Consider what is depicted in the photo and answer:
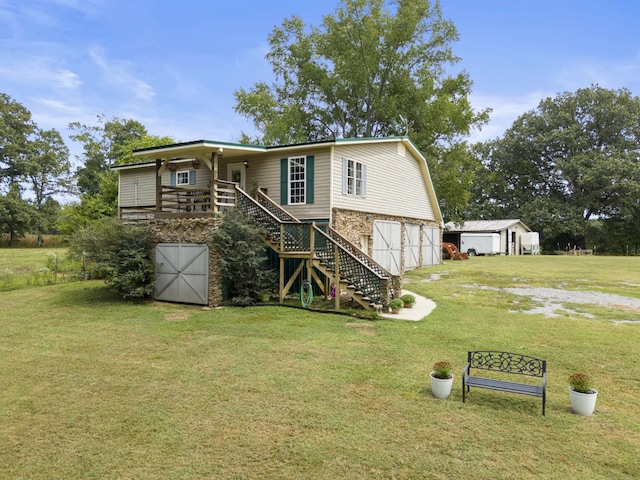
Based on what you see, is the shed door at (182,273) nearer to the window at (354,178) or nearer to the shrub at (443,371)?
the window at (354,178)

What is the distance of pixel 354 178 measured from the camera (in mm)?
15383

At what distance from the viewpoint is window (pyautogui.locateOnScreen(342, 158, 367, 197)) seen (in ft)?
48.4

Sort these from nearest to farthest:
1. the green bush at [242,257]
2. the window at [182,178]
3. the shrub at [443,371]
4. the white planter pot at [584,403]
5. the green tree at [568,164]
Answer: the white planter pot at [584,403], the shrub at [443,371], the green bush at [242,257], the window at [182,178], the green tree at [568,164]

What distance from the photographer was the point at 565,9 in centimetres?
1397

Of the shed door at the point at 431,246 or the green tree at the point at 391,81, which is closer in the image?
the shed door at the point at 431,246

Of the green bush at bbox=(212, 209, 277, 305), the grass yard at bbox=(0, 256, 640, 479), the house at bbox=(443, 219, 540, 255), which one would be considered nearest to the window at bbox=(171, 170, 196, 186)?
the green bush at bbox=(212, 209, 277, 305)

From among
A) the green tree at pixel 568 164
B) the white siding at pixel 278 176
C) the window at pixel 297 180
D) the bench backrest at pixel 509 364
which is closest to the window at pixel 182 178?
the white siding at pixel 278 176

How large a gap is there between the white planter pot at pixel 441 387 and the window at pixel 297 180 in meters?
9.95

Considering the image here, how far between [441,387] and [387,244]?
42.1ft

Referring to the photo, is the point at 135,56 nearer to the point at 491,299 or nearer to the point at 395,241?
the point at 395,241

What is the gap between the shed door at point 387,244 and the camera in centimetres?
1722

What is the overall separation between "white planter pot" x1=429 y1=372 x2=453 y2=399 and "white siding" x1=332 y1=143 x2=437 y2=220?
30.5 feet

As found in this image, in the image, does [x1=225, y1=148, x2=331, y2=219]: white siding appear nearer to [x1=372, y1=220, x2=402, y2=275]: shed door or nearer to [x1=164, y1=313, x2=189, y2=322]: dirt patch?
[x1=372, y1=220, x2=402, y2=275]: shed door

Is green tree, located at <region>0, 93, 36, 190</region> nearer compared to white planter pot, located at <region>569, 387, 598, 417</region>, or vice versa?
white planter pot, located at <region>569, 387, 598, 417</region>
